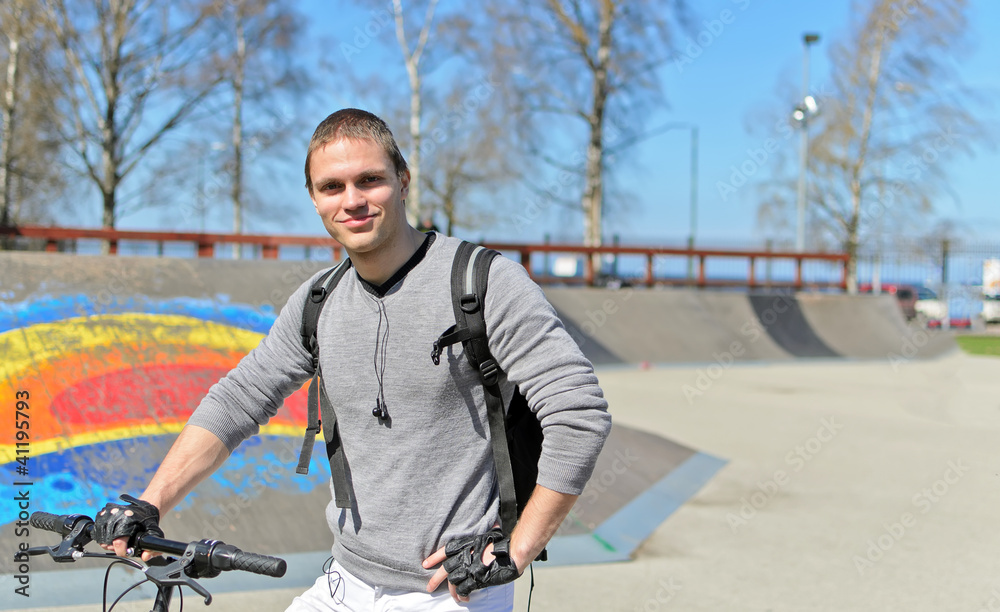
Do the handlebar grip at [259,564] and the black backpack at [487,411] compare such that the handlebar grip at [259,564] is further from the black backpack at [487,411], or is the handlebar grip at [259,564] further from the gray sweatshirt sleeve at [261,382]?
the gray sweatshirt sleeve at [261,382]

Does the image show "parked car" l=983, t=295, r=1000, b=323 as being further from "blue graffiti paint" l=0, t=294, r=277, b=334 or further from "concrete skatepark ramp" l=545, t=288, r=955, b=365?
"blue graffiti paint" l=0, t=294, r=277, b=334

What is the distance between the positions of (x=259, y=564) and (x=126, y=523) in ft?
1.24

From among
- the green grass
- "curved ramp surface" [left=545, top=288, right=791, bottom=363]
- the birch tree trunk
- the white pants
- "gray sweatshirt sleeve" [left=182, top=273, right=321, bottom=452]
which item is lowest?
the green grass

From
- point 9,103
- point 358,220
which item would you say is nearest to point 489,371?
point 358,220

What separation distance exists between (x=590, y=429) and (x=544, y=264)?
63.6 feet

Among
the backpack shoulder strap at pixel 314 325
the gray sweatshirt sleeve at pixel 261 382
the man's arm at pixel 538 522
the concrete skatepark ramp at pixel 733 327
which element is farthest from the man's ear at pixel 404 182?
the concrete skatepark ramp at pixel 733 327

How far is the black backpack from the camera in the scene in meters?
1.91

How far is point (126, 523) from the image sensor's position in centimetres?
179

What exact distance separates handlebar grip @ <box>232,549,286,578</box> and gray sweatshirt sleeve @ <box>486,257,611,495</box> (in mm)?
609

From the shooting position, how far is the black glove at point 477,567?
184 cm

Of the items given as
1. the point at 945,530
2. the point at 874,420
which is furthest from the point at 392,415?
the point at 874,420

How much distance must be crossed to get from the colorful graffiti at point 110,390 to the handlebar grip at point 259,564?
336 cm

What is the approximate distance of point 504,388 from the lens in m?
2.02

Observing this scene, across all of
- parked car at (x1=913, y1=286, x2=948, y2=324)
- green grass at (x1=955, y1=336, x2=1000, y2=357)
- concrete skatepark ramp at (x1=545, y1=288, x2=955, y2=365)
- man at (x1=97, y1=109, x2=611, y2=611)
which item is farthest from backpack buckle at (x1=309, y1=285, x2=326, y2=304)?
parked car at (x1=913, y1=286, x2=948, y2=324)
